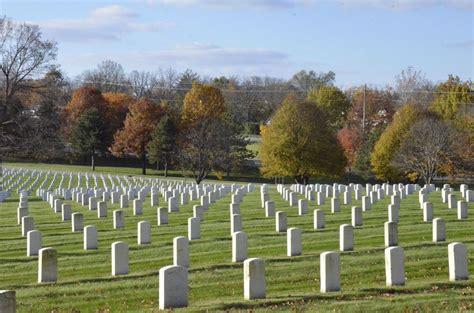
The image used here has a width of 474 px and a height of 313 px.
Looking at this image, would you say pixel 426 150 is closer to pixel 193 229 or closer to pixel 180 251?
pixel 193 229

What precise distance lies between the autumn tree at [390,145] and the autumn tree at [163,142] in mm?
17476

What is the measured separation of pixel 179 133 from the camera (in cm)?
7612

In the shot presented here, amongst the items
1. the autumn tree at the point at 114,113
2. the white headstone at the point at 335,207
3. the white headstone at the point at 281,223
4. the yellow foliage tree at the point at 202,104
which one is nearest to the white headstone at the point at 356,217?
the white headstone at the point at 281,223

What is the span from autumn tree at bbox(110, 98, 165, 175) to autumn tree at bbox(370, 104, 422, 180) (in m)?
22.0

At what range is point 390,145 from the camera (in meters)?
65.7

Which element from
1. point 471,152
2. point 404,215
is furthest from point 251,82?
point 404,215

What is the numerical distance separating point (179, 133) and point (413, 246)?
58.2m

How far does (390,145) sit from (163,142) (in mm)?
19744

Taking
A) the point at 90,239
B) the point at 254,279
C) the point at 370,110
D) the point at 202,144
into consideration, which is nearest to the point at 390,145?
the point at 202,144

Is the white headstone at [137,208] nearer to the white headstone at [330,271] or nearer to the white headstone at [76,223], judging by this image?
the white headstone at [76,223]

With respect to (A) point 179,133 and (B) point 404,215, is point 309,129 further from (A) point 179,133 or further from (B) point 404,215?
(B) point 404,215

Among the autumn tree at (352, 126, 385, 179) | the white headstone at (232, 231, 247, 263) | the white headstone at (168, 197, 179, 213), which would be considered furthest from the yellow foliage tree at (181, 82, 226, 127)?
the white headstone at (232, 231, 247, 263)

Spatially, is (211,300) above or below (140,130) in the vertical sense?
below

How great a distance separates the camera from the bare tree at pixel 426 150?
60.8m
